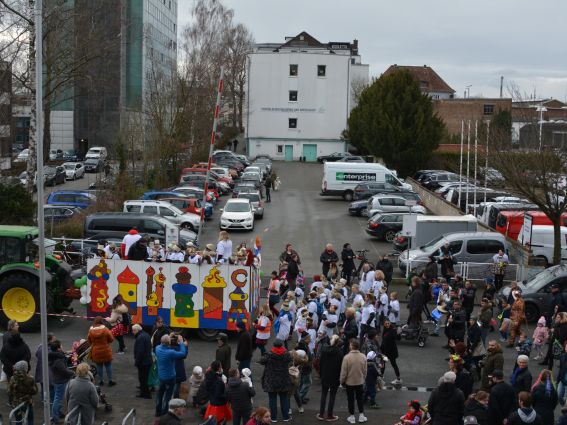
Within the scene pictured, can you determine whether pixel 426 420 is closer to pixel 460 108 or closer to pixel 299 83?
pixel 299 83

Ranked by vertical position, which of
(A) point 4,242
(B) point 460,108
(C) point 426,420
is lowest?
(C) point 426,420

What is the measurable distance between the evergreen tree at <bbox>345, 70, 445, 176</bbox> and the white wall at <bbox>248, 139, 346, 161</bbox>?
1792 centimetres

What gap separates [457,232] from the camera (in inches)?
1114

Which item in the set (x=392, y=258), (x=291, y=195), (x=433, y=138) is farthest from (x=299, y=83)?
(x=392, y=258)

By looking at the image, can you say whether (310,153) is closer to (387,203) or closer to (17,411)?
(387,203)

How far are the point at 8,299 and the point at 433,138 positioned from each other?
4462cm

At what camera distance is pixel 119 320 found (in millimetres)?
16844

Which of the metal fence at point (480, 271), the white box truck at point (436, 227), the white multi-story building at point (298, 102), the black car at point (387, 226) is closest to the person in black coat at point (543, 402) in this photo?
the metal fence at point (480, 271)

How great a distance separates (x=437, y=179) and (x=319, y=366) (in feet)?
136

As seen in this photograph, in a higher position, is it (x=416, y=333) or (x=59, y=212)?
(x=59, y=212)

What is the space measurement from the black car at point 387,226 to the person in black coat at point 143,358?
20.5 m

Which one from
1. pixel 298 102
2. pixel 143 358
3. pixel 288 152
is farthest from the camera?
pixel 288 152

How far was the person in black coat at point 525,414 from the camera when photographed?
36.3 feet

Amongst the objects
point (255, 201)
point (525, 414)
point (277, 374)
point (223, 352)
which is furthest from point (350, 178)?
point (525, 414)
